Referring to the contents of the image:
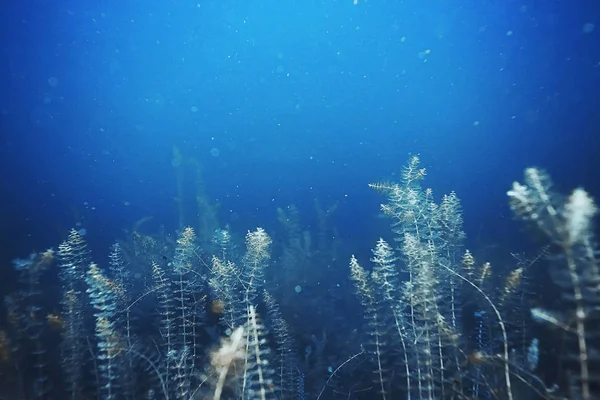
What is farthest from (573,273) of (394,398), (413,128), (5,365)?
(413,128)

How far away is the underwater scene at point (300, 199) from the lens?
3.65m

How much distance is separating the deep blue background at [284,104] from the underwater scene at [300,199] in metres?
0.12

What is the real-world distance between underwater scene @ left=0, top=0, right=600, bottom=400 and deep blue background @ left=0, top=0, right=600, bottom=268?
12 centimetres

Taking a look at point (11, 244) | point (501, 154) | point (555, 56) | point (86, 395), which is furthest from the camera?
point (501, 154)

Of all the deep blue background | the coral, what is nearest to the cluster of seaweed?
the coral

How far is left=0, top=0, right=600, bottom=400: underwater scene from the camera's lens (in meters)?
3.65

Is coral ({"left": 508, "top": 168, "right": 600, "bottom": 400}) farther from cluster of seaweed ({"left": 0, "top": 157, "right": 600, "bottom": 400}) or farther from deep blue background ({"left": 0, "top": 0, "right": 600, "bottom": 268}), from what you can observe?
deep blue background ({"left": 0, "top": 0, "right": 600, "bottom": 268})

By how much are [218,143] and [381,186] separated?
59.9 feet

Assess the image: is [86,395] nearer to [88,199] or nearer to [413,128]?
[413,128]

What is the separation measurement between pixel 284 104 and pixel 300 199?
18.6 feet

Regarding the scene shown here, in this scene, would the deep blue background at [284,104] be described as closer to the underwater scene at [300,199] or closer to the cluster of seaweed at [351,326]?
the underwater scene at [300,199]

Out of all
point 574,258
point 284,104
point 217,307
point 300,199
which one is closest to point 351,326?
point 217,307

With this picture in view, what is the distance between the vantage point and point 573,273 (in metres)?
2.15

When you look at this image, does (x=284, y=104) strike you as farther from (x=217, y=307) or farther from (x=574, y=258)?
(x=574, y=258)
